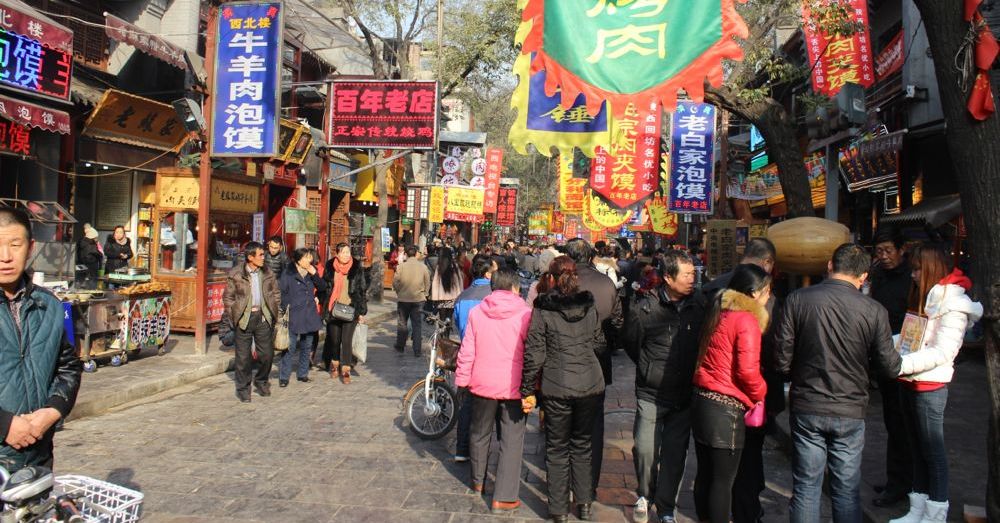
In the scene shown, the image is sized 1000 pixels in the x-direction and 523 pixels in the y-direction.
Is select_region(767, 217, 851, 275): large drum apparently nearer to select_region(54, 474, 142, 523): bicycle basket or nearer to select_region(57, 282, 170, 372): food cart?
select_region(54, 474, 142, 523): bicycle basket

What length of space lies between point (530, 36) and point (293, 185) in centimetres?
1578

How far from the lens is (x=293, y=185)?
18578 mm

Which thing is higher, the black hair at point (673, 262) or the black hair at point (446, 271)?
the black hair at point (673, 262)

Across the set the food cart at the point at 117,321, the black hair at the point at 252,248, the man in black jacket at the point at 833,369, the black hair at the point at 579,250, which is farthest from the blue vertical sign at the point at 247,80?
the man in black jacket at the point at 833,369

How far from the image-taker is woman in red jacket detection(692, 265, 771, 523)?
3.92m

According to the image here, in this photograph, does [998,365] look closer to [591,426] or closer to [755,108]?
[591,426]

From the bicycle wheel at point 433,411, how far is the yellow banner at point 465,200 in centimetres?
1797

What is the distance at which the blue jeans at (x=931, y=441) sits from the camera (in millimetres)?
4332

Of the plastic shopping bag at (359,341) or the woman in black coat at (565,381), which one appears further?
the plastic shopping bag at (359,341)

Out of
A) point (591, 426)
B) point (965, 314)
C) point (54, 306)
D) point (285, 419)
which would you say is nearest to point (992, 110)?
point (965, 314)

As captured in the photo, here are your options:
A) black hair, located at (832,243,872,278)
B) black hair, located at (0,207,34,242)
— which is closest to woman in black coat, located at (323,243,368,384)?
black hair, located at (0,207,34,242)

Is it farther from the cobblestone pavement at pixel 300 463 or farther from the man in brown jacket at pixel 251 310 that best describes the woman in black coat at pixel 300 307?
the cobblestone pavement at pixel 300 463

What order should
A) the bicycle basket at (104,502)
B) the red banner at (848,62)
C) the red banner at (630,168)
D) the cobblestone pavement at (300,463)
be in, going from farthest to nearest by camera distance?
the red banner at (630,168) → the red banner at (848,62) → the cobblestone pavement at (300,463) → the bicycle basket at (104,502)

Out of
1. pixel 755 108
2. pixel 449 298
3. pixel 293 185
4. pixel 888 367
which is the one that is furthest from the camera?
pixel 293 185
